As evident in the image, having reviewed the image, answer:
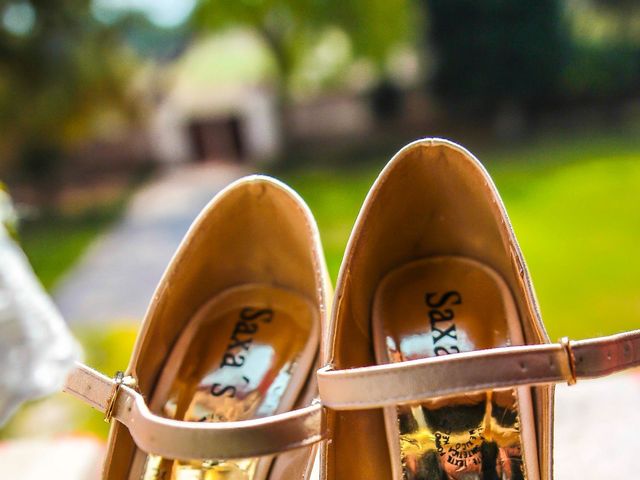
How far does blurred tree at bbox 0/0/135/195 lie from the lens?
2.31m

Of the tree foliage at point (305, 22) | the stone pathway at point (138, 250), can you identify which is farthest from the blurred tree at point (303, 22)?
the stone pathway at point (138, 250)

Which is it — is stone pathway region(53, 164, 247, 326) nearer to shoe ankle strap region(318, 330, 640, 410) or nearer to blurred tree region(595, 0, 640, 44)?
shoe ankle strap region(318, 330, 640, 410)

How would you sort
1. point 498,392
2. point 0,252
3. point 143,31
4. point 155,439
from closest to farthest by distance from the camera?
point 155,439
point 498,392
point 0,252
point 143,31

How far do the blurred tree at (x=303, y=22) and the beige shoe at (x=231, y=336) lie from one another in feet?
7.14

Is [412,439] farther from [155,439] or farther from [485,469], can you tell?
[155,439]

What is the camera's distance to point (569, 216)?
2254mm

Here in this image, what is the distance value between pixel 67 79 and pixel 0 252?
199 centimetres

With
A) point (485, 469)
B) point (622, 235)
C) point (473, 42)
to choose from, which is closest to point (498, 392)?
point (485, 469)

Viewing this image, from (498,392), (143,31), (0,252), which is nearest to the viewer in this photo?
(498,392)

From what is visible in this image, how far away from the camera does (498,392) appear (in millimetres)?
598

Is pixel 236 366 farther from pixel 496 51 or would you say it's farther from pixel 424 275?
pixel 496 51

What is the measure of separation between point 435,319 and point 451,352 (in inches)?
1.5

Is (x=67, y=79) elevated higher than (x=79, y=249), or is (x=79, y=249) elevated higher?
(x=67, y=79)

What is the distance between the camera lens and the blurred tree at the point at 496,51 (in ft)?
9.23
